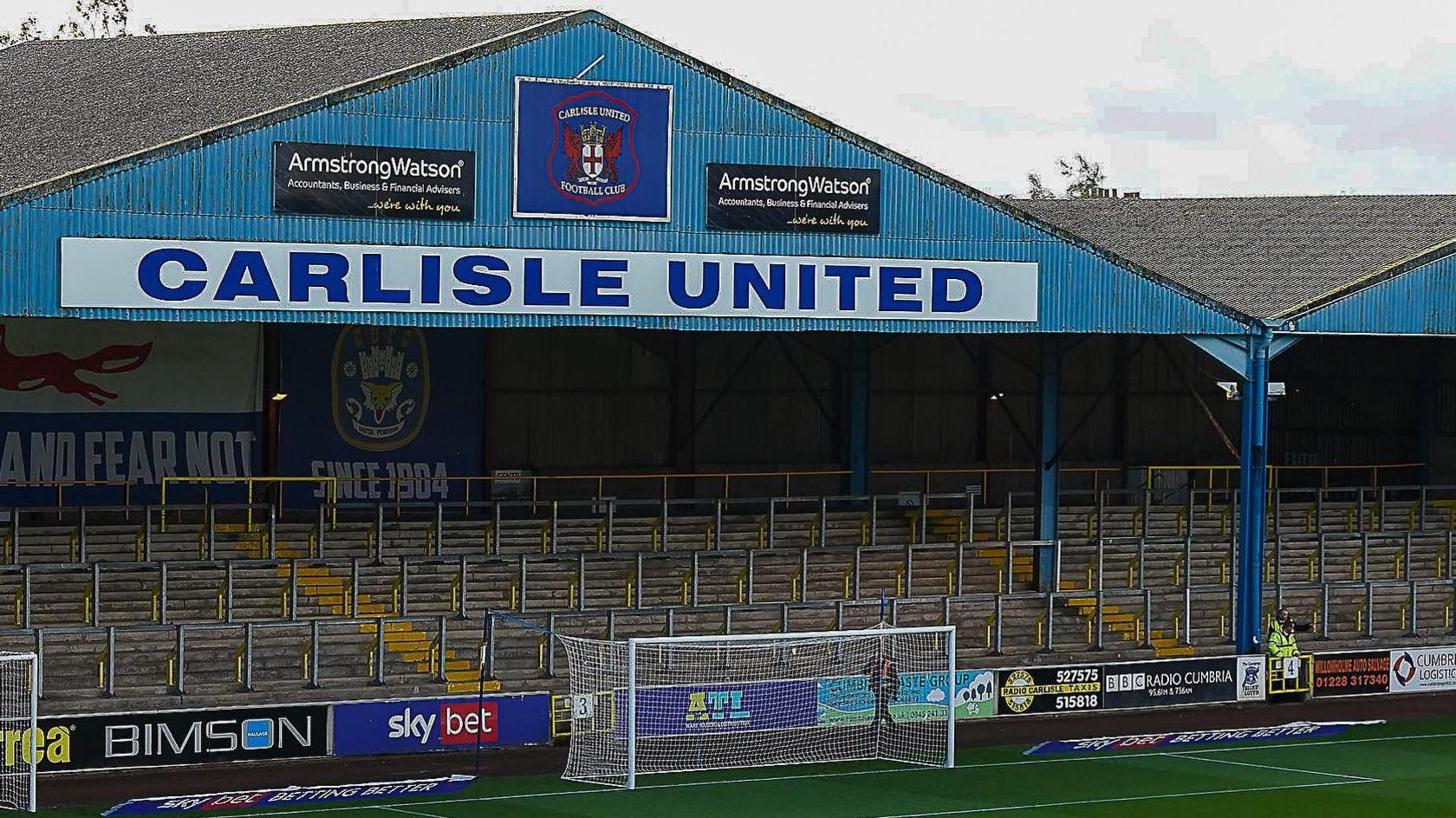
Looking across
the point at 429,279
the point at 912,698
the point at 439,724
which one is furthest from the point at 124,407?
the point at 912,698

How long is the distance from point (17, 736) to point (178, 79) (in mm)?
15007

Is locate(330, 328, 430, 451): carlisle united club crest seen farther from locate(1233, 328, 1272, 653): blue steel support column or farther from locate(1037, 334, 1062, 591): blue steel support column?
locate(1233, 328, 1272, 653): blue steel support column

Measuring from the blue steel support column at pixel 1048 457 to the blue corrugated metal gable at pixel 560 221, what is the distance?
236 centimetres

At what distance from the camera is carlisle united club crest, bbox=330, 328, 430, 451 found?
40.4m

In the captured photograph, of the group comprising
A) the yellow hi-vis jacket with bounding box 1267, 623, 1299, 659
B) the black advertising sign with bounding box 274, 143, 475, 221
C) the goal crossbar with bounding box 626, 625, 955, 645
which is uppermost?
the black advertising sign with bounding box 274, 143, 475, 221

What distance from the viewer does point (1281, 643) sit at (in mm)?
37312

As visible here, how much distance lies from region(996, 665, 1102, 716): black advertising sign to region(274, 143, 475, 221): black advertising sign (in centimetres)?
1143

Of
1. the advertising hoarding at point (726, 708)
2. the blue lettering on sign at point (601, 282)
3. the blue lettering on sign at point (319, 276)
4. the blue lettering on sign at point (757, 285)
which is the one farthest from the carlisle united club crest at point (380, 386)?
the advertising hoarding at point (726, 708)

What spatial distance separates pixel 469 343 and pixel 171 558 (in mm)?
8210

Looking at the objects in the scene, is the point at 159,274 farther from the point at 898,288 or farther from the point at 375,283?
the point at 898,288

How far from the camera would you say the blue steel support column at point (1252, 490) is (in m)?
37.3

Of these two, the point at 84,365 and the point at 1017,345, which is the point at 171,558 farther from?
the point at 1017,345

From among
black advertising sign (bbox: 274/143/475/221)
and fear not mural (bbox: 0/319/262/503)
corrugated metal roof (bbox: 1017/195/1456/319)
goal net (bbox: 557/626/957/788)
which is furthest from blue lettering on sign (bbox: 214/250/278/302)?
corrugated metal roof (bbox: 1017/195/1456/319)

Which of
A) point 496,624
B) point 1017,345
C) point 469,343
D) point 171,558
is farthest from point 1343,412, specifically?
point 171,558
